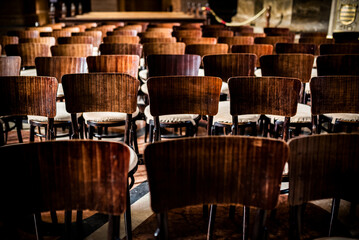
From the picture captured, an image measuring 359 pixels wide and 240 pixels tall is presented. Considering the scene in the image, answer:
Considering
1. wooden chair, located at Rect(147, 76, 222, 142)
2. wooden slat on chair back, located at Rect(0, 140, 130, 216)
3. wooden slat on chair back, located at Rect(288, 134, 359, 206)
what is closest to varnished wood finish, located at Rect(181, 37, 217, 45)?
wooden chair, located at Rect(147, 76, 222, 142)

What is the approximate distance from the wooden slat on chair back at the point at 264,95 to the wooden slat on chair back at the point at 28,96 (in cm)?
103

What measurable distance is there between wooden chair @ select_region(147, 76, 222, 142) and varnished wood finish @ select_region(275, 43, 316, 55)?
6.48 feet

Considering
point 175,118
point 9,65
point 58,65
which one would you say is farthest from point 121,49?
point 175,118

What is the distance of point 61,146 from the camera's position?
1.19 m

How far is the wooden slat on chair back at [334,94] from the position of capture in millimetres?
2121

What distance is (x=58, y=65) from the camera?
2855 mm

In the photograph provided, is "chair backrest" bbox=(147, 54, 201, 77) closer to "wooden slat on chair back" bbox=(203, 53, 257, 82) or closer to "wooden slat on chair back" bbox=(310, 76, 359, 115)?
"wooden slat on chair back" bbox=(203, 53, 257, 82)

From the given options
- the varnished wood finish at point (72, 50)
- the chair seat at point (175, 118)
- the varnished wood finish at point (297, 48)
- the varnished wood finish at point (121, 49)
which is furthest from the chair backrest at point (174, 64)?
the varnished wood finish at point (297, 48)

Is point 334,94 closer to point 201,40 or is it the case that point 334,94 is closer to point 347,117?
point 347,117

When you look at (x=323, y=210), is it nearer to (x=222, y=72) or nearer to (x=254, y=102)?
(x=254, y=102)

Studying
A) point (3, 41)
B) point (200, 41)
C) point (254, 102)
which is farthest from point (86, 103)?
point (3, 41)

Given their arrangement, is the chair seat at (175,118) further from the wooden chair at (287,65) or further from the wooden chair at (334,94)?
the wooden chair at (334,94)

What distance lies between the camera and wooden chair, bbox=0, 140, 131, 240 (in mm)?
1173

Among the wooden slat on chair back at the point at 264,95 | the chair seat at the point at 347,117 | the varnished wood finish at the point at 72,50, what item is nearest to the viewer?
the wooden slat on chair back at the point at 264,95
